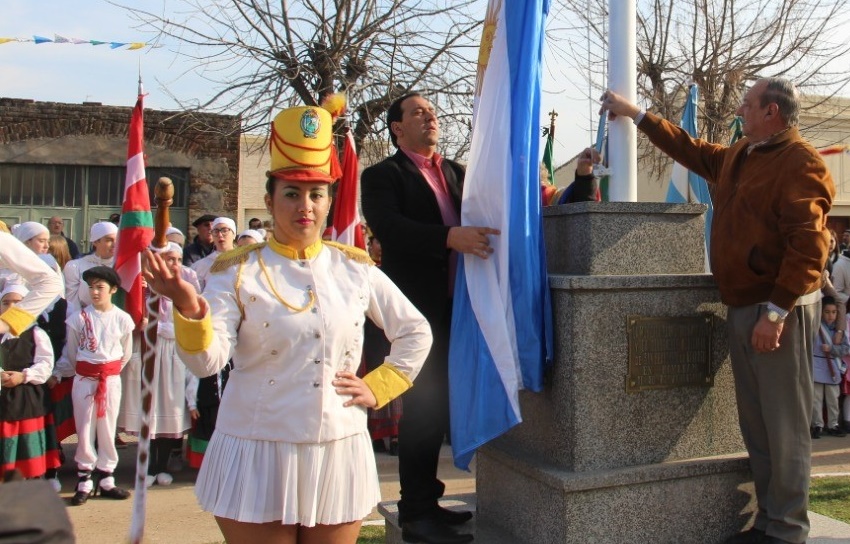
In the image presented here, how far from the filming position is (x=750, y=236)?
3.50m

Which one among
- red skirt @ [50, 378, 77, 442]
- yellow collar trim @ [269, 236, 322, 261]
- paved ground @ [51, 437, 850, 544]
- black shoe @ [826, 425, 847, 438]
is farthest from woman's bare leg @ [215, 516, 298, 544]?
black shoe @ [826, 425, 847, 438]

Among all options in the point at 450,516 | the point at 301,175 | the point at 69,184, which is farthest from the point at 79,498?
the point at 69,184

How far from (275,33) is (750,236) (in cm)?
876

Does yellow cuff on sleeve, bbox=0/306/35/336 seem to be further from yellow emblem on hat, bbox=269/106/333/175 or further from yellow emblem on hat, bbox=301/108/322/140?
yellow emblem on hat, bbox=301/108/322/140

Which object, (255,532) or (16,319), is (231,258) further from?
(16,319)

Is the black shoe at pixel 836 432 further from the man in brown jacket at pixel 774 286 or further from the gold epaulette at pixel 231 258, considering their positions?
the gold epaulette at pixel 231 258

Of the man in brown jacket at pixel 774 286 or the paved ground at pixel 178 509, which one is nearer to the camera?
the man in brown jacket at pixel 774 286

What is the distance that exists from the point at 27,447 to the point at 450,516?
11.1ft

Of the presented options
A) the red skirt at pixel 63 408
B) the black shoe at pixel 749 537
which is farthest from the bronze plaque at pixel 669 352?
the red skirt at pixel 63 408

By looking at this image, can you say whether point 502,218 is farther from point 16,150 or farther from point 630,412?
point 16,150

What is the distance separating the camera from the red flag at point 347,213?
721cm

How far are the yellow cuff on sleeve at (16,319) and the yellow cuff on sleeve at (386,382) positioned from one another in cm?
227

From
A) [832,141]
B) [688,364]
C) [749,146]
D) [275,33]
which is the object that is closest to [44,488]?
[688,364]

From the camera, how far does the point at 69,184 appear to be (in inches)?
577
